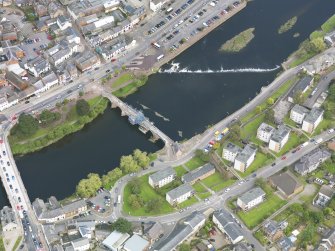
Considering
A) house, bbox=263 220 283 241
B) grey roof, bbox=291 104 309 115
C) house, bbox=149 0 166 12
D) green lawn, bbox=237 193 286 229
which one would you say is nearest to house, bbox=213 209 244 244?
green lawn, bbox=237 193 286 229

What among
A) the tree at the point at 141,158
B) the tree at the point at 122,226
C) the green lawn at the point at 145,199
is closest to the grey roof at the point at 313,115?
the tree at the point at 141,158

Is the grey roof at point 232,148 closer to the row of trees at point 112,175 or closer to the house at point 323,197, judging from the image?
the row of trees at point 112,175

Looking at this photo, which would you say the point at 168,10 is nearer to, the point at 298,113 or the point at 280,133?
the point at 298,113

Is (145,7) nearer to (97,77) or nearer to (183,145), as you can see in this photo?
(97,77)

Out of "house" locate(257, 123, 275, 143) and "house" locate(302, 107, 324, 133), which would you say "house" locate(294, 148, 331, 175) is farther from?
"house" locate(257, 123, 275, 143)

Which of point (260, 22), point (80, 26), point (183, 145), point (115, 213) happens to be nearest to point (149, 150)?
point (183, 145)

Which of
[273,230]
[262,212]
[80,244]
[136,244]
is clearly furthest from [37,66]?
[273,230]
